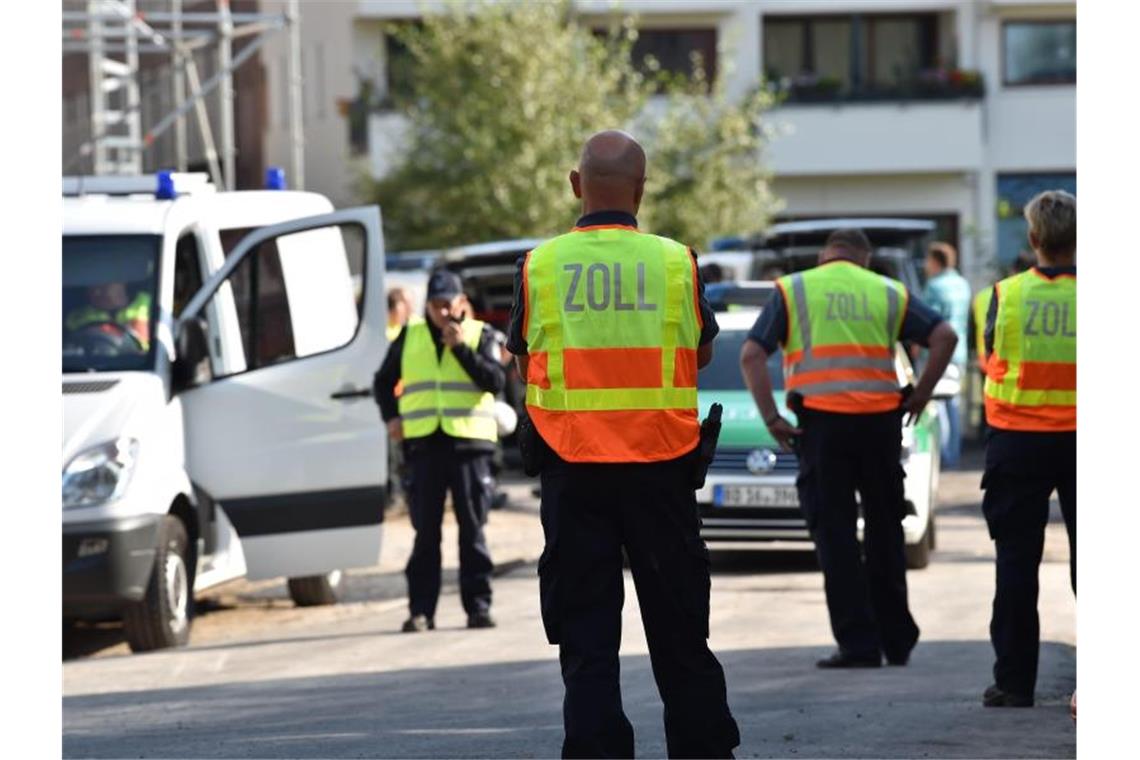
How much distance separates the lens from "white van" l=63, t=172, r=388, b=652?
12.1 meters

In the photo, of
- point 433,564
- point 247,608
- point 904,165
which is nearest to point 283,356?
point 433,564

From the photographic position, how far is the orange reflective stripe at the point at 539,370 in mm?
6613

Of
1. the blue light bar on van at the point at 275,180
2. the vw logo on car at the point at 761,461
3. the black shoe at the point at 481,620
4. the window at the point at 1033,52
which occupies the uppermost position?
the window at the point at 1033,52

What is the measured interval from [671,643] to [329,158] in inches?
1651

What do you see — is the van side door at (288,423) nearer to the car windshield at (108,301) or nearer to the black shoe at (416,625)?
the car windshield at (108,301)

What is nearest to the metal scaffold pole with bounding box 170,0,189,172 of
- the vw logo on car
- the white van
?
the vw logo on car

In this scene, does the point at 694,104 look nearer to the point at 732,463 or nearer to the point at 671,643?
the point at 732,463

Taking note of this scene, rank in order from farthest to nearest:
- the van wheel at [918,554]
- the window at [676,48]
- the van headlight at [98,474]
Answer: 1. the window at [676,48]
2. the van wheel at [918,554]
3. the van headlight at [98,474]

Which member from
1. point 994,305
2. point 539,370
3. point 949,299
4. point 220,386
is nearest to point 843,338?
point 994,305

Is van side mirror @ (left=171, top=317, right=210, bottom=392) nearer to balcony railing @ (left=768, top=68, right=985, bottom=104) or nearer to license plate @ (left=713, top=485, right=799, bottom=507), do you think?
license plate @ (left=713, top=485, right=799, bottom=507)

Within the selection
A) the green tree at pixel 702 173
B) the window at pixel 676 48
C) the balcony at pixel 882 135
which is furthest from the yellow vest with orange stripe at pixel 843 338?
the window at pixel 676 48

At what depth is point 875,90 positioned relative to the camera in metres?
46.3

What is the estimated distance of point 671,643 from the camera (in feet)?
21.1
